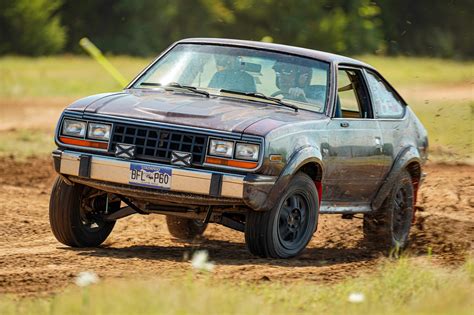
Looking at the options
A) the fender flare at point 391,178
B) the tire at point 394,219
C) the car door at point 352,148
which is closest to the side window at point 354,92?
the car door at point 352,148

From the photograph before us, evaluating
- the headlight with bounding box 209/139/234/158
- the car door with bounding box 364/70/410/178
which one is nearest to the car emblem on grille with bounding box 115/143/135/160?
the headlight with bounding box 209/139/234/158

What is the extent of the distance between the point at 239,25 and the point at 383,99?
1631 inches

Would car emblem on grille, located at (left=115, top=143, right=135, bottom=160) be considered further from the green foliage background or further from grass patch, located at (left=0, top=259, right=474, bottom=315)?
the green foliage background

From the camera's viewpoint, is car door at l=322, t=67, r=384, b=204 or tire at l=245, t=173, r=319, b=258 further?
car door at l=322, t=67, r=384, b=204

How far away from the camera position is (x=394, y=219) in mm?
10992

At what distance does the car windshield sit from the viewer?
9.77 m

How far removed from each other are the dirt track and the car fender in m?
0.45

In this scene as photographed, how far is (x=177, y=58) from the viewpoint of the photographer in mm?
10297

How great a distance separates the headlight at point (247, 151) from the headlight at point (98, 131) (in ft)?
3.33

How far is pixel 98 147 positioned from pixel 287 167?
1402mm

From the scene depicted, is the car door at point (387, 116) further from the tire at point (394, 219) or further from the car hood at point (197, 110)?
the car hood at point (197, 110)

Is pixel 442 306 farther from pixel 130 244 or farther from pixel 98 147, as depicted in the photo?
pixel 130 244

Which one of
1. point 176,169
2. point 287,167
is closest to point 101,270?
point 176,169

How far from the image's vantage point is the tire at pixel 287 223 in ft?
29.0
